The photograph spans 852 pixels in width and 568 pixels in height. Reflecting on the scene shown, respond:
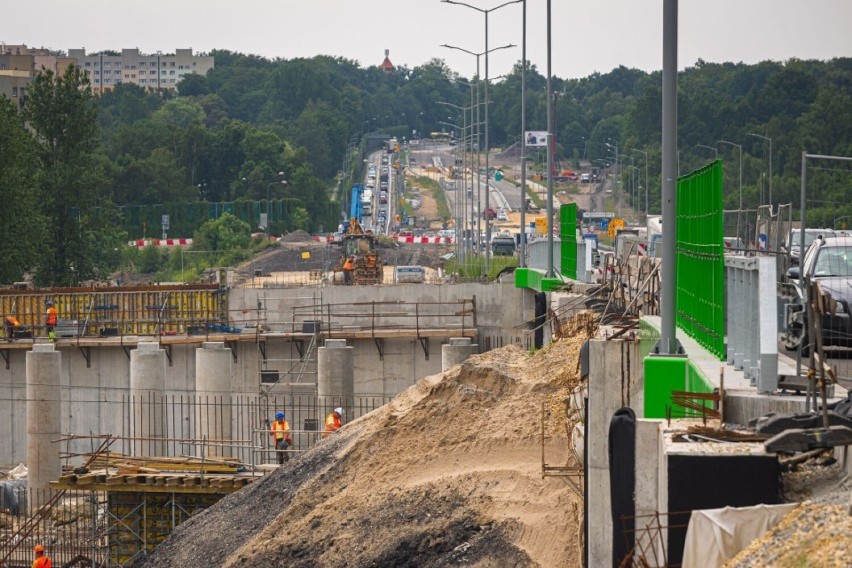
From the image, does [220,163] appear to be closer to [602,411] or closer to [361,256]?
[361,256]

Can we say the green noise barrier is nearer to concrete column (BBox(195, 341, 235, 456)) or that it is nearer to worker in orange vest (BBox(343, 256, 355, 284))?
concrete column (BBox(195, 341, 235, 456))

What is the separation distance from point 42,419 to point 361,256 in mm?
27150

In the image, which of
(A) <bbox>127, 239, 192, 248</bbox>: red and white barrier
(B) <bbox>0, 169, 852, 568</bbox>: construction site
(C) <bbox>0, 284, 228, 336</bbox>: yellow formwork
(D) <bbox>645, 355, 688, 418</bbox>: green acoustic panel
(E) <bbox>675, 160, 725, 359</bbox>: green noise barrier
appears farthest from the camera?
(A) <bbox>127, 239, 192, 248</bbox>: red and white barrier

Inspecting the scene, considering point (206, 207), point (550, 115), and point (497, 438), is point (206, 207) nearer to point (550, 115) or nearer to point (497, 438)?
point (550, 115)

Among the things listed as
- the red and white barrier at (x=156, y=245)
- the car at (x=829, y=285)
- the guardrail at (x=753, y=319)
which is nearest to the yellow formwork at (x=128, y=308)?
the car at (x=829, y=285)

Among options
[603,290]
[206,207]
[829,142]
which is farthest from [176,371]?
[206,207]

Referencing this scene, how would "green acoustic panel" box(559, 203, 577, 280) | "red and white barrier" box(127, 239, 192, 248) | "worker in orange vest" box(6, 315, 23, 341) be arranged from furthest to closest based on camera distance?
1. "red and white barrier" box(127, 239, 192, 248)
2. "worker in orange vest" box(6, 315, 23, 341)
3. "green acoustic panel" box(559, 203, 577, 280)

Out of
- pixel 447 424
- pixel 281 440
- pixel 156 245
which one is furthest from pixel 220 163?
pixel 447 424

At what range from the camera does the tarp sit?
9.55 meters

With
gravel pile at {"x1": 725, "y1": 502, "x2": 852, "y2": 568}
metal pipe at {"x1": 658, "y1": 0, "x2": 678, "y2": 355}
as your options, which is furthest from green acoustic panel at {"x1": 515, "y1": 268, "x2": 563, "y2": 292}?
gravel pile at {"x1": 725, "y1": 502, "x2": 852, "y2": 568}

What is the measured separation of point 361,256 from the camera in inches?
2594

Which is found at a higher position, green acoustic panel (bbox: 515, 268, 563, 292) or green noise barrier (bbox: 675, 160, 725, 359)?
green noise barrier (bbox: 675, 160, 725, 359)

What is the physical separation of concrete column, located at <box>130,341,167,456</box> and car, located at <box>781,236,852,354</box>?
74.9 ft

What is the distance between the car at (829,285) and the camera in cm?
1577
